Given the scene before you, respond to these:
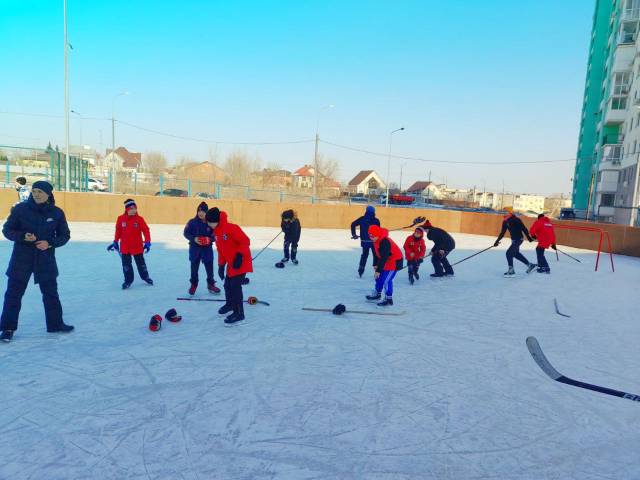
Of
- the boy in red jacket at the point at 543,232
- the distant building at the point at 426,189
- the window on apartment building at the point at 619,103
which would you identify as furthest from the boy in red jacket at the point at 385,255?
the distant building at the point at 426,189

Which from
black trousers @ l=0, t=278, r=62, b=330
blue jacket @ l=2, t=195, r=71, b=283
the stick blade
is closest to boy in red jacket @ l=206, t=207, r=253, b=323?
blue jacket @ l=2, t=195, r=71, b=283

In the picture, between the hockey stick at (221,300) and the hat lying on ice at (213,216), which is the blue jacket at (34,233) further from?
the hockey stick at (221,300)

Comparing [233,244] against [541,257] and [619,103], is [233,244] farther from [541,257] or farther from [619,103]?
[619,103]

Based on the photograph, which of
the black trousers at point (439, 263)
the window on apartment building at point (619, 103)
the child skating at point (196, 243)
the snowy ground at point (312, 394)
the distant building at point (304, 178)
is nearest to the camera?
the snowy ground at point (312, 394)

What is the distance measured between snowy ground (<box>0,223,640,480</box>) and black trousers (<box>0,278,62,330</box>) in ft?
0.91

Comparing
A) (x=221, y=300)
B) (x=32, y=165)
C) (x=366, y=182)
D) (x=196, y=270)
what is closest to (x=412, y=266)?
(x=221, y=300)

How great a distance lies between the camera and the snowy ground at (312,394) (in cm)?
295

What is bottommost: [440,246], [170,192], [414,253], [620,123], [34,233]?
[414,253]

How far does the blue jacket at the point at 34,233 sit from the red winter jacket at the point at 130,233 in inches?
98.8

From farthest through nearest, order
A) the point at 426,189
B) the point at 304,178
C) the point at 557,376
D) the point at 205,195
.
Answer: the point at 304,178, the point at 426,189, the point at 205,195, the point at 557,376

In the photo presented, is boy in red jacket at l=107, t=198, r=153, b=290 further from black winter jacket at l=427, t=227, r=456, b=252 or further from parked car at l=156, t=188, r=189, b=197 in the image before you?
parked car at l=156, t=188, r=189, b=197

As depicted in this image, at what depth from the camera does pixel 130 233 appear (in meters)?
7.61

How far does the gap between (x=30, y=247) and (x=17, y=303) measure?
671 millimetres

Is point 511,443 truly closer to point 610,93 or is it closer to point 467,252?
point 467,252
